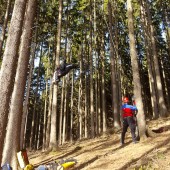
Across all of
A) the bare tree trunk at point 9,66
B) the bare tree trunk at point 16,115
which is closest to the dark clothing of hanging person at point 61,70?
the bare tree trunk at point 16,115

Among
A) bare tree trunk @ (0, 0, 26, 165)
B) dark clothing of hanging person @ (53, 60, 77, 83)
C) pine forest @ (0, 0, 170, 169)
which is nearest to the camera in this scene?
bare tree trunk @ (0, 0, 26, 165)

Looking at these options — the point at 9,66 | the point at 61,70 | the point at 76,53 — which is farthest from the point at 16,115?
the point at 76,53

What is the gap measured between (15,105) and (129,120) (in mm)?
4046

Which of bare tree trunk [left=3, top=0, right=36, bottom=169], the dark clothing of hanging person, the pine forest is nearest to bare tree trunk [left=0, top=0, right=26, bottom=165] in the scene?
the pine forest

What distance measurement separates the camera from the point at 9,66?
6.62 meters

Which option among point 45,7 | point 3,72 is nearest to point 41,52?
point 45,7

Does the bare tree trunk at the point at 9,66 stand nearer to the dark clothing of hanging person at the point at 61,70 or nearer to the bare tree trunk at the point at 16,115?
the bare tree trunk at the point at 16,115

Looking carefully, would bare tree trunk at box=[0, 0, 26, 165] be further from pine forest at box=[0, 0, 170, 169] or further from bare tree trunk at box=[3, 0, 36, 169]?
bare tree trunk at box=[3, 0, 36, 169]

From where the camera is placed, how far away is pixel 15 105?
8.00m

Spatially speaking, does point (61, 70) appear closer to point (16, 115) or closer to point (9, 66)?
A: point (16, 115)

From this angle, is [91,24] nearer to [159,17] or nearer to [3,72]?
[159,17]

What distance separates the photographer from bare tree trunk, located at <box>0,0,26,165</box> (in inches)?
242

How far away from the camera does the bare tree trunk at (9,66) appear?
242 inches

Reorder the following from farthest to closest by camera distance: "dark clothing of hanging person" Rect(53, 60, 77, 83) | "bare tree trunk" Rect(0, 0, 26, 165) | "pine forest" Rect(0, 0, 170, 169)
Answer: "dark clothing of hanging person" Rect(53, 60, 77, 83), "pine forest" Rect(0, 0, 170, 169), "bare tree trunk" Rect(0, 0, 26, 165)
